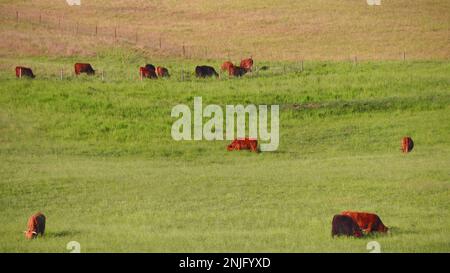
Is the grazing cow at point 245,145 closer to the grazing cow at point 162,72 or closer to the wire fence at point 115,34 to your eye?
the grazing cow at point 162,72

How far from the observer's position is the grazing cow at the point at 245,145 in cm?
3541

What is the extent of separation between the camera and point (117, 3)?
60969 mm

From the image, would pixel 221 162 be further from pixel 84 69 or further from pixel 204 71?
pixel 84 69

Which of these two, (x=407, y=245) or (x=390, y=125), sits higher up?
(x=390, y=125)

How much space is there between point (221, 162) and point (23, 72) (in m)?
15.5

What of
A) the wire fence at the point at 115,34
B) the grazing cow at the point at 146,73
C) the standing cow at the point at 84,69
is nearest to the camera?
the grazing cow at the point at 146,73

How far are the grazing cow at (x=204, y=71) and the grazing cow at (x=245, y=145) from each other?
1403cm

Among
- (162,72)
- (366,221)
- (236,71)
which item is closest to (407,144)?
(366,221)

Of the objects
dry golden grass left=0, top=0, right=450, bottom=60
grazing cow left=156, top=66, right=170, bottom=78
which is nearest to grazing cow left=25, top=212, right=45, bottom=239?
grazing cow left=156, top=66, right=170, bottom=78

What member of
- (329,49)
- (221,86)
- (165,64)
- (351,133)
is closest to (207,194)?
(351,133)

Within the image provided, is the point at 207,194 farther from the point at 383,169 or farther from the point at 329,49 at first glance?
the point at 329,49

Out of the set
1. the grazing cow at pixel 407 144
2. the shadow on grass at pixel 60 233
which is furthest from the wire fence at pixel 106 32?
the shadow on grass at pixel 60 233

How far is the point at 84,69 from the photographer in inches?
1914
